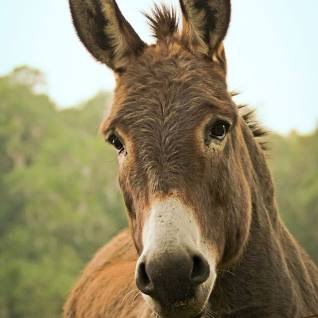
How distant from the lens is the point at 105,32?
5.31m

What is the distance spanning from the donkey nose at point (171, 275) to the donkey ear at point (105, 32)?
147 centimetres

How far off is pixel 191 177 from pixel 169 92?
51 centimetres

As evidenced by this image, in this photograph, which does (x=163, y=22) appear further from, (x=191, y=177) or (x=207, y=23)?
(x=191, y=177)

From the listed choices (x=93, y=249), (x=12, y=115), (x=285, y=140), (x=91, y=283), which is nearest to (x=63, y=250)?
(x=93, y=249)

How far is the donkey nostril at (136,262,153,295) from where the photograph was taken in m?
4.26

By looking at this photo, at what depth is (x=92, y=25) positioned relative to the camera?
17.4 ft

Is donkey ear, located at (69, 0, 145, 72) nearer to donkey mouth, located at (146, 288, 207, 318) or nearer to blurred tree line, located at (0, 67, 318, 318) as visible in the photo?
donkey mouth, located at (146, 288, 207, 318)

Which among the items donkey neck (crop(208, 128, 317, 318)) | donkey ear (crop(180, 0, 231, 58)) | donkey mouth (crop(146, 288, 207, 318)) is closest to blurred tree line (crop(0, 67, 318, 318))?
donkey neck (crop(208, 128, 317, 318))

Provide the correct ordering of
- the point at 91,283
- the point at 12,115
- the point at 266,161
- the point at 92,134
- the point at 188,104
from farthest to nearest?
the point at 92,134
the point at 12,115
the point at 91,283
the point at 266,161
the point at 188,104

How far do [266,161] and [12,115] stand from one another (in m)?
43.4

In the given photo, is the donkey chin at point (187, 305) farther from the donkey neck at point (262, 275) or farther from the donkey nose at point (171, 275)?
the donkey neck at point (262, 275)

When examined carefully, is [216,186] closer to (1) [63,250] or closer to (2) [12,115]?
(1) [63,250]

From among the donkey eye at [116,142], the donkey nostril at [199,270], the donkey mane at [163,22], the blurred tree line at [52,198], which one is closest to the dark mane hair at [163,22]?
the donkey mane at [163,22]

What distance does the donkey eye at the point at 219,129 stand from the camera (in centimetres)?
480
